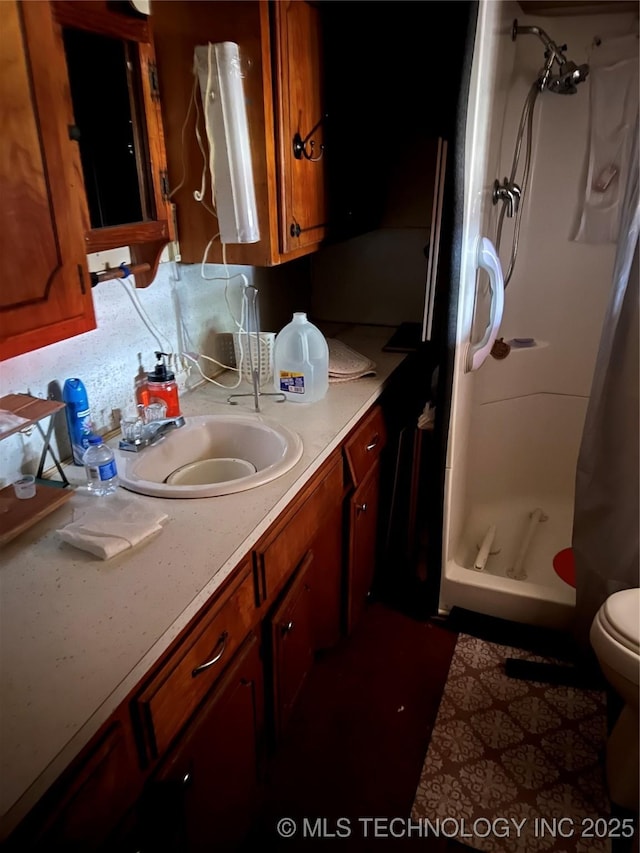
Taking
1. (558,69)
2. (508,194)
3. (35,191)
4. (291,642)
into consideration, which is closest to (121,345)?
(35,191)

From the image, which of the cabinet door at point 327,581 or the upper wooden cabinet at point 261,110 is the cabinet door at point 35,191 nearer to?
the upper wooden cabinet at point 261,110

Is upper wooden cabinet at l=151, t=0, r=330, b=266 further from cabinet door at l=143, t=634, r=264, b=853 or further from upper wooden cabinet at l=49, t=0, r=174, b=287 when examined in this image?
cabinet door at l=143, t=634, r=264, b=853

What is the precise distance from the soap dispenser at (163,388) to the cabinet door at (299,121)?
0.46 meters

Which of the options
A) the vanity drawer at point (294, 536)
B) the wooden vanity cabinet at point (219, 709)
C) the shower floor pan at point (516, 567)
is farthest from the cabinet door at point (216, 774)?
the shower floor pan at point (516, 567)

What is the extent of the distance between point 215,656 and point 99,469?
1.43 feet

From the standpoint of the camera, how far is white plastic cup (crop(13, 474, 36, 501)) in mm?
1101

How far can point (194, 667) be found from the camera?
944 mm

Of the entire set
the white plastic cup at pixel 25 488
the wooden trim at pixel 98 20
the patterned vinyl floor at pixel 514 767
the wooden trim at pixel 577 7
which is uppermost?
the wooden trim at pixel 577 7

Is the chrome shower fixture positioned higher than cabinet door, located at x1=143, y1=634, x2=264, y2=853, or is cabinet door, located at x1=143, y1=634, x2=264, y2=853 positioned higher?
the chrome shower fixture

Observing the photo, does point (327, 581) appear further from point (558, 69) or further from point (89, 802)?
point (558, 69)

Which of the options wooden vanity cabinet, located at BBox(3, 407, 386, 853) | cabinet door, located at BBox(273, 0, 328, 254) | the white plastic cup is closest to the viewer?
wooden vanity cabinet, located at BBox(3, 407, 386, 853)

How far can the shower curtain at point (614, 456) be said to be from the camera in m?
1.63

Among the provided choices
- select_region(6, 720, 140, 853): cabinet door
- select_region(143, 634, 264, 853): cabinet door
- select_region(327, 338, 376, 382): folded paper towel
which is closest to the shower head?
select_region(327, 338, 376, 382): folded paper towel

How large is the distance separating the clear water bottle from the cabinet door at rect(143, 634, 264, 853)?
42 cm
